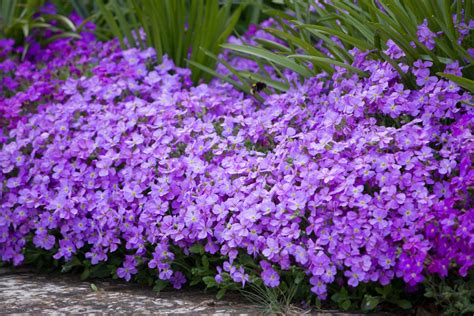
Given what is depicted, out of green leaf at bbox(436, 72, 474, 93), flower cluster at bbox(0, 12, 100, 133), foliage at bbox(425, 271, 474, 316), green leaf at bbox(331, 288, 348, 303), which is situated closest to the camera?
foliage at bbox(425, 271, 474, 316)

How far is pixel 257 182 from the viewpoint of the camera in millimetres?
2604

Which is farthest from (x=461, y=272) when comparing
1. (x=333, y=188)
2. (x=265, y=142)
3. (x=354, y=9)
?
(x=354, y=9)

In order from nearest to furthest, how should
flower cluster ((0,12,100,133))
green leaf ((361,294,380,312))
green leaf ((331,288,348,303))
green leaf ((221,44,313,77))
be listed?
green leaf ((361,294,380,312)) → green leaf ((331,288,348,303)) → green leaf ((221,44,313,77)) → flower cluster ((0,12,100,133))

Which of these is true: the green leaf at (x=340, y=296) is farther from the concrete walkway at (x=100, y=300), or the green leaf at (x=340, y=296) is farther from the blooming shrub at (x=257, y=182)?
the concrete walkway at (x=100, y=300)

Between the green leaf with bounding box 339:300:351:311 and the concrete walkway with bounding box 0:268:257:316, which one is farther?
the concrete walkway with bounding box 0:268:257:316

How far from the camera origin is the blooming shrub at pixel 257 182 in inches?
91.9

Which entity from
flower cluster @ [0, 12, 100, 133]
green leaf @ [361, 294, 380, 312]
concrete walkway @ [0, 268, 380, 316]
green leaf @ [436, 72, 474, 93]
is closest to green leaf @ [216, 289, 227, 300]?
concrete walkway @ [0, 268, 380, 316]

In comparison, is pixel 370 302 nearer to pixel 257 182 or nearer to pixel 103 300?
pixel 257 182

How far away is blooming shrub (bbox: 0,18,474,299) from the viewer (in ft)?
7.66

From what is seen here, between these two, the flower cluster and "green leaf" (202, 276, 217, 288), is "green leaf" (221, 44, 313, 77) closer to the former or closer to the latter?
the flower cluster

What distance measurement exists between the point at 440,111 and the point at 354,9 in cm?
89

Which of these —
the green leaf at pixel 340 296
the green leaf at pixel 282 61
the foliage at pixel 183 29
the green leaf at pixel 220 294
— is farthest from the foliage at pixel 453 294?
the foliage at pixel 183 29

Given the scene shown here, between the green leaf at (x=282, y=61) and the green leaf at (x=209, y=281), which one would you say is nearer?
the green leaf at (x=209, y=281)

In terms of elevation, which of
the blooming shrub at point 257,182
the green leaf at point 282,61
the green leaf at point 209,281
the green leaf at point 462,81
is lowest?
the green leaf at point 209,281
